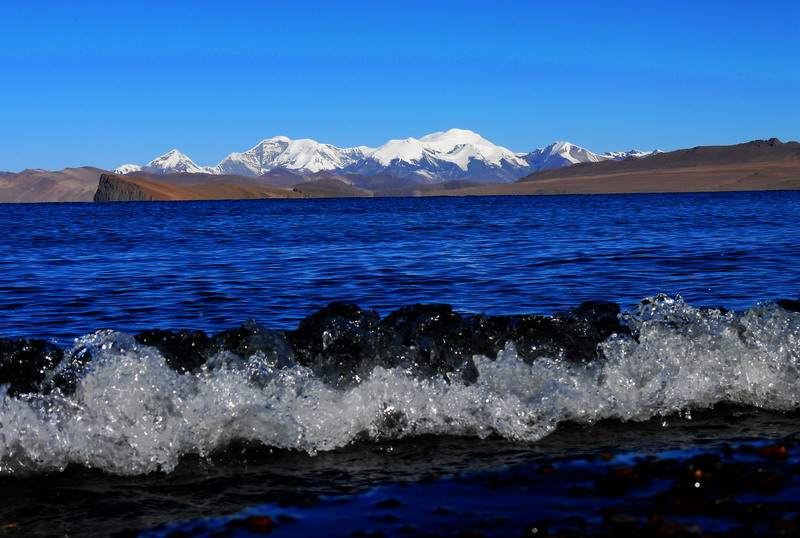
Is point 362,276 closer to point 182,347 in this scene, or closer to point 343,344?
point 343,344

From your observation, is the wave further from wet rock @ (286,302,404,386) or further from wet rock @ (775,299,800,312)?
wet rock @ (775,299,800,312)

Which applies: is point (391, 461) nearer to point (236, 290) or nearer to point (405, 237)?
point (236, 290)

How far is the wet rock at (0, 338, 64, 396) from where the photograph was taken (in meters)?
9.65

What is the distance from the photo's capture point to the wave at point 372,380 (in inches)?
340

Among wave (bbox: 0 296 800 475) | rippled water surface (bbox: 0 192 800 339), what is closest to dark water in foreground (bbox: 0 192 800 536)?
wave (bbox: 0 296 800 475)

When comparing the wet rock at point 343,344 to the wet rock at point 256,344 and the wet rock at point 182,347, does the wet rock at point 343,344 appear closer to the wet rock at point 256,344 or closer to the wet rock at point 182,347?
the wet rock at point 256,344

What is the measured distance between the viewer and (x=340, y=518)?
6.41 m

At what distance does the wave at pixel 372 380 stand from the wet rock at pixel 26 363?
2 cm

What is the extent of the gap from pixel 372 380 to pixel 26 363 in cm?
406

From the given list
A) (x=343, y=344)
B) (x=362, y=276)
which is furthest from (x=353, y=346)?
(x=362, y=276)

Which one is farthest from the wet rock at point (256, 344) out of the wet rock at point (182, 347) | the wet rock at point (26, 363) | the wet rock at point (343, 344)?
the wet rock at point (26, 363)

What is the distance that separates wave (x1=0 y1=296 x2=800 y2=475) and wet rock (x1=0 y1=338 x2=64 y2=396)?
20mm

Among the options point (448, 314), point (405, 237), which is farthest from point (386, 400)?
point (405, 237)

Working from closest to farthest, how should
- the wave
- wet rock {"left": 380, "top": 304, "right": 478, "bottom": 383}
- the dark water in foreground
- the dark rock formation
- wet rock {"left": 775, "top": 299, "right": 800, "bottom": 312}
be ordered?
1. the dark water in foreground
2. the wave
3. the dark rock formation
4. wet rock {"left": 380, "top": 304, "right": 478, "bottom": 383}
5. wet rock {"left": 775, "top": 299, "right": 800, "bottom": 312}
